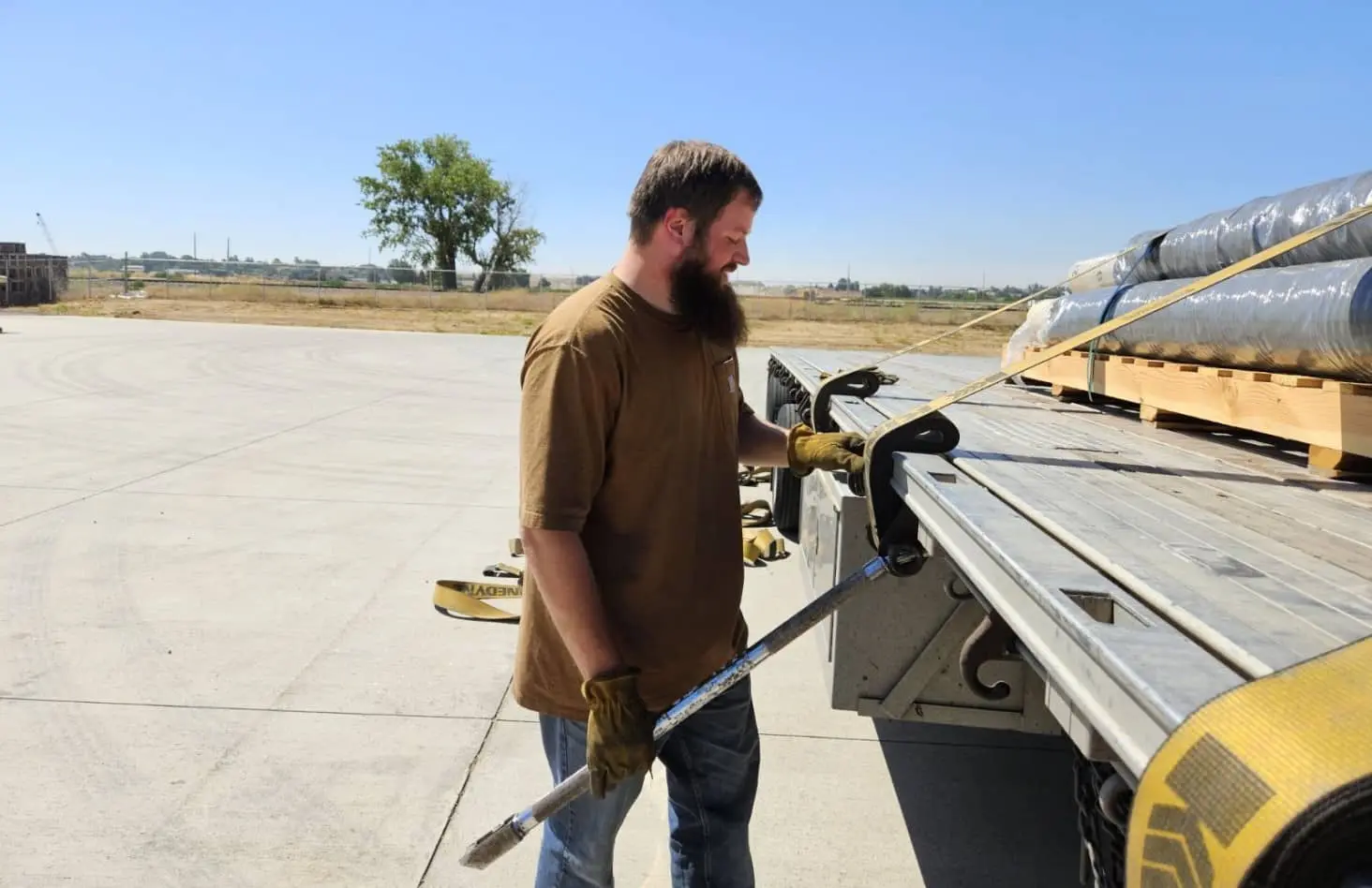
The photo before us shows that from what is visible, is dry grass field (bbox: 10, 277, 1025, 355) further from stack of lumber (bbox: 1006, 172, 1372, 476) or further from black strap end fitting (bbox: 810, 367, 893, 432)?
black strap end fitting (bbox: 810, 367, 893, 432)

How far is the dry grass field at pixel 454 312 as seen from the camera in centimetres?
3475

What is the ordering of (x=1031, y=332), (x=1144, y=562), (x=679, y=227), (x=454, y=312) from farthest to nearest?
(x=454, y=312), (x=1031, y=332), (x=679, y=227), (x=1144, y=562)

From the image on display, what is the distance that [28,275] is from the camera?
39.3m

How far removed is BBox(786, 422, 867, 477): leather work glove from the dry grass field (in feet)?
95.2

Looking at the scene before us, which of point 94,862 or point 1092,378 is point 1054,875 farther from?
point 94,862

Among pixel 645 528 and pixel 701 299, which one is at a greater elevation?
pixel 701 299

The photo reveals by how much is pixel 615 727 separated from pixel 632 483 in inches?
20.5

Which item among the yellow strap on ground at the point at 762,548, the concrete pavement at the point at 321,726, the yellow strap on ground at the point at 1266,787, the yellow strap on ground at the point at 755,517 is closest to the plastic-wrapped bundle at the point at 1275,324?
the concrete pavement at the point at 321,726

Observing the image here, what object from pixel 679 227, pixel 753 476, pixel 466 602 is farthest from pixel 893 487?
pixel 753 476

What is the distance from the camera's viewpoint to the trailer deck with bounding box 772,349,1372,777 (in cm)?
124

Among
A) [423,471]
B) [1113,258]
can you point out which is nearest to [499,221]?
[423,471]

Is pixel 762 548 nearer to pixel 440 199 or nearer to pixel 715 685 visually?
pixel 715 685

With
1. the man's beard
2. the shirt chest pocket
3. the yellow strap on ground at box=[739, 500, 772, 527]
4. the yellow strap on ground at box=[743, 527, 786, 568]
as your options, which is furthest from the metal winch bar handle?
the yellow strap on ground at box=[739, 500, 772, 527]

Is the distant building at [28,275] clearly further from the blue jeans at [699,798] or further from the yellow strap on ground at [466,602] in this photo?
the blue jeans at [699,798]
